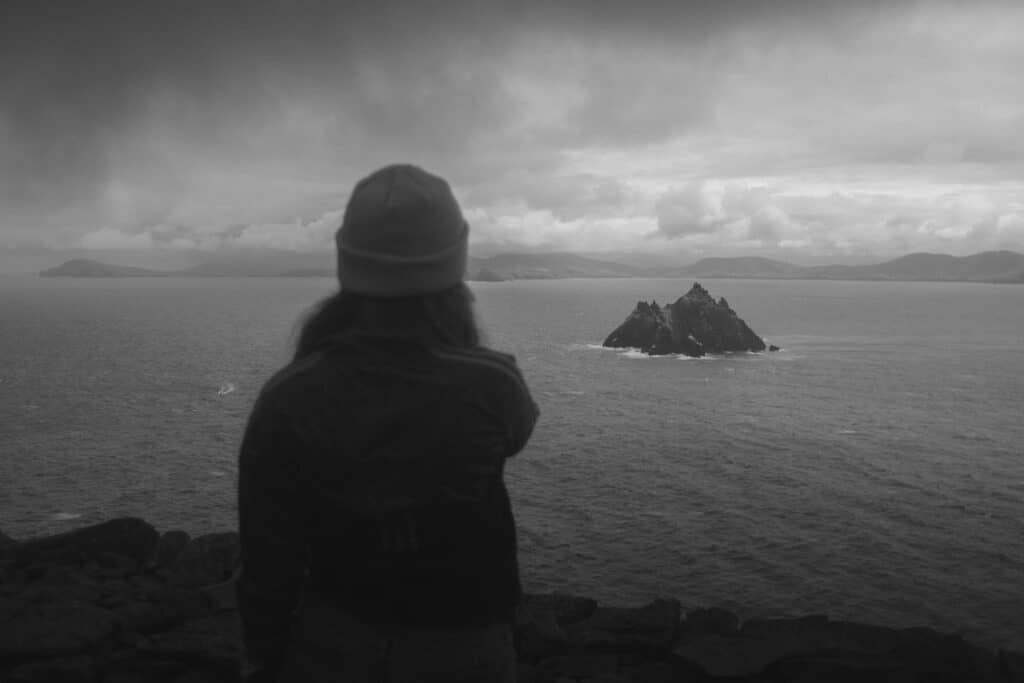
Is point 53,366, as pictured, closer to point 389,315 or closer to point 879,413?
point 879,413

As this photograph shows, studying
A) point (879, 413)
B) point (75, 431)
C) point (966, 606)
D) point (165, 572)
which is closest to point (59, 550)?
point (165, 572)

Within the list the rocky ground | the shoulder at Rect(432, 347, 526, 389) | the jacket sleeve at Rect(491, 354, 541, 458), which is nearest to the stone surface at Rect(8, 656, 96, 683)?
the rocky ground

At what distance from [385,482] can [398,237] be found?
0.89 meters

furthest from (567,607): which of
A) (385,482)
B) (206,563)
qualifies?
(385,482)

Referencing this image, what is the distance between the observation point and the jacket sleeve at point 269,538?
3115 mm

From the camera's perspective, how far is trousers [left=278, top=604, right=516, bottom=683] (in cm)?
320

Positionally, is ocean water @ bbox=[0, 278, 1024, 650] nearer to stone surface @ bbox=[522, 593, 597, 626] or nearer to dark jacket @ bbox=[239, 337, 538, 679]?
dark jacket @ bbox=[239, 337, 538, 679]

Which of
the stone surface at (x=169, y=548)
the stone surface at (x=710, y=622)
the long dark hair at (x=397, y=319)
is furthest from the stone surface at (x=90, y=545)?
the long dark hair at (x=397, y=319)

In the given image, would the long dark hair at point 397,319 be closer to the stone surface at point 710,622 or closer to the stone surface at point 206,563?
the stone surface at point 710,622

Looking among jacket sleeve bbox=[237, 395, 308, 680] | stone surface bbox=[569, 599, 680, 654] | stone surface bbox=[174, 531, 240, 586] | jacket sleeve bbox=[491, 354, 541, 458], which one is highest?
jacket sleeve bbox=[491, 354, 541, 458]

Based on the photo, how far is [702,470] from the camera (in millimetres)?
47312

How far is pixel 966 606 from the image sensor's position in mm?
28906

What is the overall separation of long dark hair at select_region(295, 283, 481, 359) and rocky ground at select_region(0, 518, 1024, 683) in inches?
355

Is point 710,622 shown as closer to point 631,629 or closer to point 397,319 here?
point 631,629
